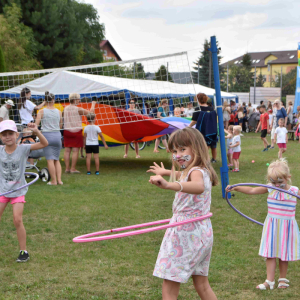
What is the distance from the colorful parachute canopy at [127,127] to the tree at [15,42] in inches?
725

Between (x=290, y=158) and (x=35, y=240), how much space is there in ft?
35.3

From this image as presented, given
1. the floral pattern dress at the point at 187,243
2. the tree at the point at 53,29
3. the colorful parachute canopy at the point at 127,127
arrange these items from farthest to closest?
the tree at the point at 53,29 < the colorful parachute canopy at the point at 127,127 < the floral pattern dress at the point at 187,243

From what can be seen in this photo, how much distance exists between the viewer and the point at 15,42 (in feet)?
97.6

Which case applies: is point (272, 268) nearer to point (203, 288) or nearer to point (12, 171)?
point (203, 288)

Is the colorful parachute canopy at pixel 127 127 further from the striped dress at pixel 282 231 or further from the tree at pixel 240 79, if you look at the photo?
the tree at pixel 240 79

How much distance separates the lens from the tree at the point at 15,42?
28875mm

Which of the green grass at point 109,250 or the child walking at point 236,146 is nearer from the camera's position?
the green grass at point 109,250

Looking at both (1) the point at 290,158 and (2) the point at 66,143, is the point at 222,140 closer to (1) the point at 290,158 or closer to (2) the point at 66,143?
(2) the point at 66,143

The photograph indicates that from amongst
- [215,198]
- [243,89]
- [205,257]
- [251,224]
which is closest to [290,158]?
[215,198]

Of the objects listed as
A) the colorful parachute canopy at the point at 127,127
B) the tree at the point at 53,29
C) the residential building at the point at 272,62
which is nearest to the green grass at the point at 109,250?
the colorful parachute canopy at the point at 127,127

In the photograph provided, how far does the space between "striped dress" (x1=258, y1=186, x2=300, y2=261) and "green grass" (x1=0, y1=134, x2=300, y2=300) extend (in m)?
0.37

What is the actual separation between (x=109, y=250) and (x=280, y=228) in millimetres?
2186

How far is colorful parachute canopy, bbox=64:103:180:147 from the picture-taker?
1151 centimetres

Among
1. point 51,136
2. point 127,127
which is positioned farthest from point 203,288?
point 127,127
